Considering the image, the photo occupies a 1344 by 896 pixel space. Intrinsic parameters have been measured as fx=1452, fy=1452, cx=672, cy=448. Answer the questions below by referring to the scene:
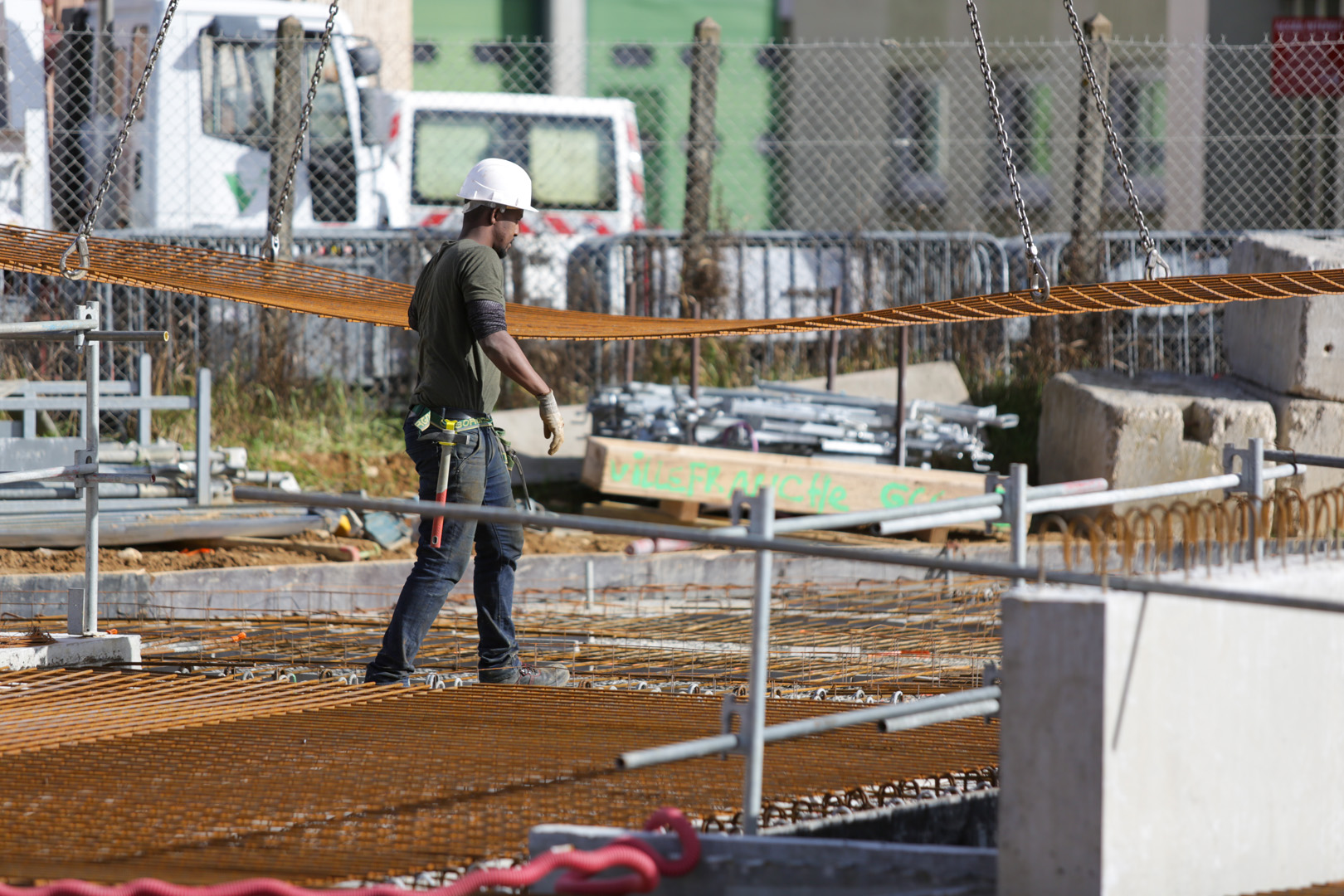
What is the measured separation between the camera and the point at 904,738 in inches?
176

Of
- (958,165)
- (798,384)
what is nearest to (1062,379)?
(798,384)

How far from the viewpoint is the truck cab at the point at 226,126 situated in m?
12.4

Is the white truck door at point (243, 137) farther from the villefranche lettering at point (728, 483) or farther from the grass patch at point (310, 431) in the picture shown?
the villefranche lettering at point (728, 483)

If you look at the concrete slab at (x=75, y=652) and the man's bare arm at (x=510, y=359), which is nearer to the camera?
the man's bare arm at (x=510, y=359)

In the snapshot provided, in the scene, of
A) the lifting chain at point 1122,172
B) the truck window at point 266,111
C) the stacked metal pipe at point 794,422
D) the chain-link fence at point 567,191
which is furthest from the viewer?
the truck window at point 266,111

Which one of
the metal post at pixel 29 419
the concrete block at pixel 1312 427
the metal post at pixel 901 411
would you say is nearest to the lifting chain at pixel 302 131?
the metal post at pixel 29 419

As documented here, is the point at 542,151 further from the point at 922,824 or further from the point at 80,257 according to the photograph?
the point at 922,824

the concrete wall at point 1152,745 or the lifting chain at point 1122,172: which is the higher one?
the lifting chain at point 1122,172

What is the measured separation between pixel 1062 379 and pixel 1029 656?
7644 mm

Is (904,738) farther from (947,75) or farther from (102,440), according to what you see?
(947,75)

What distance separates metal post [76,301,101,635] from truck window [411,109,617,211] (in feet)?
Result: 30.6

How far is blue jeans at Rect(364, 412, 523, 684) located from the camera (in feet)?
16.3

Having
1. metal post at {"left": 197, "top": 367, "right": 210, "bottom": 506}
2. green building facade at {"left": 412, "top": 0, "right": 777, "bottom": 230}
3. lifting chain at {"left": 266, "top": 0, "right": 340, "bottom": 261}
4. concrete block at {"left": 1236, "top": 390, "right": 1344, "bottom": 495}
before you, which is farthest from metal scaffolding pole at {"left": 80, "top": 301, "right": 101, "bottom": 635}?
green building facade at {"left": 412, "top": 0, "right": 777, "bottom": 230}

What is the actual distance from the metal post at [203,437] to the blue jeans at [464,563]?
11.2ft
